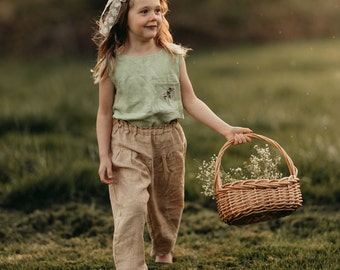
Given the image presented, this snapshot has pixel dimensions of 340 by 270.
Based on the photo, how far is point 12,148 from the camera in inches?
227

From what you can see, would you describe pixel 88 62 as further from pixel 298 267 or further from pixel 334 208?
pixel 298 267

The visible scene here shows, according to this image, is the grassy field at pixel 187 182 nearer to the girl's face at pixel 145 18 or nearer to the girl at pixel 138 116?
the girl at pixel 138 116

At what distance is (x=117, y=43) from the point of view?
3529 millimetres

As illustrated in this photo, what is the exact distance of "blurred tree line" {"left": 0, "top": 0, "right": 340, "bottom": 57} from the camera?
519 inches

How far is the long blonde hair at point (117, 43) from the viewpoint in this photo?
3.46m

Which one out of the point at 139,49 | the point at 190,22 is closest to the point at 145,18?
the point at 139,49

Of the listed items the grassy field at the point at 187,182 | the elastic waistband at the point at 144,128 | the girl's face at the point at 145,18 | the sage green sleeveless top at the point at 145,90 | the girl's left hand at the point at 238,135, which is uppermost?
the girl's face at the point at 145,18

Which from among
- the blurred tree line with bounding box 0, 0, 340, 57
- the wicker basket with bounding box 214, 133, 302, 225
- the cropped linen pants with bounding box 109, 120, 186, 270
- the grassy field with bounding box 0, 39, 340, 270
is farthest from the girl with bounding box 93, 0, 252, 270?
the blurred tree line with bounding box 0, 0, 340, 57

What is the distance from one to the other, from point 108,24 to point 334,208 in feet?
7.29

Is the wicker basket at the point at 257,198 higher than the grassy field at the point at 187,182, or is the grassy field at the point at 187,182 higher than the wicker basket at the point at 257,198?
the wicker basket at the point at 257,198

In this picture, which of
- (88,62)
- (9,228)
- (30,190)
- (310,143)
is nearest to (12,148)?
(30,190)

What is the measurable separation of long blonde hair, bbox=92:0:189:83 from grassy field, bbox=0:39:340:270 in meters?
0.72

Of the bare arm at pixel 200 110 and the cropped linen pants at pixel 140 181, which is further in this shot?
the bare arm at pixel 200 110

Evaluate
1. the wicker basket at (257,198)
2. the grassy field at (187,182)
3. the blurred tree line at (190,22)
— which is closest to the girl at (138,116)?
the wicker basket at (257,198)
